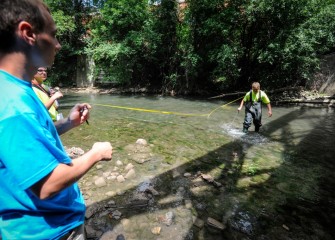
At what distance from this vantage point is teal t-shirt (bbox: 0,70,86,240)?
103 cm

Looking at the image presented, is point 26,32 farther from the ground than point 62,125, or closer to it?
farther from the ground

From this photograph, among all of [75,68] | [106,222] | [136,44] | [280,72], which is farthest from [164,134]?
[75,68]

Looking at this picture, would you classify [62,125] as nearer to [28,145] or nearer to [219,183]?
[28,145]

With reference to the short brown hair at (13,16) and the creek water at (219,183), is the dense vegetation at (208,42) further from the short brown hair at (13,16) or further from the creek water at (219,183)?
the short brown hair at (13,16)

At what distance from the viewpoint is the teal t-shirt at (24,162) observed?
103 cm

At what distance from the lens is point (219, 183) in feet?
15.5

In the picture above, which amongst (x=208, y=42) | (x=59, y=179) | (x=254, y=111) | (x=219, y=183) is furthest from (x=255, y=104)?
(x=208, y=42)

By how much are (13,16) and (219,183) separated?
436cm

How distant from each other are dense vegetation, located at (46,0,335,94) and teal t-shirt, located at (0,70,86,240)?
54.5 ft

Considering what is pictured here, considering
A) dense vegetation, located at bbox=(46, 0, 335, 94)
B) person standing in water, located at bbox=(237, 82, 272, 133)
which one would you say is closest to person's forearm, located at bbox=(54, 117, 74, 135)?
person standing in water, located at bbox=(237, 82, 272, 133)

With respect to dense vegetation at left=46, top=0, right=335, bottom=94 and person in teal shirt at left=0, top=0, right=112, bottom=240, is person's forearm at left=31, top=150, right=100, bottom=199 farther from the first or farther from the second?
dense vegetation at left=46, top=0, right=335, bottom=94

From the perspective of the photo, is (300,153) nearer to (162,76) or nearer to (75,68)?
(162,76)

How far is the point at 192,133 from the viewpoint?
8.39 meters

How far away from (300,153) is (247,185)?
9.89ft
